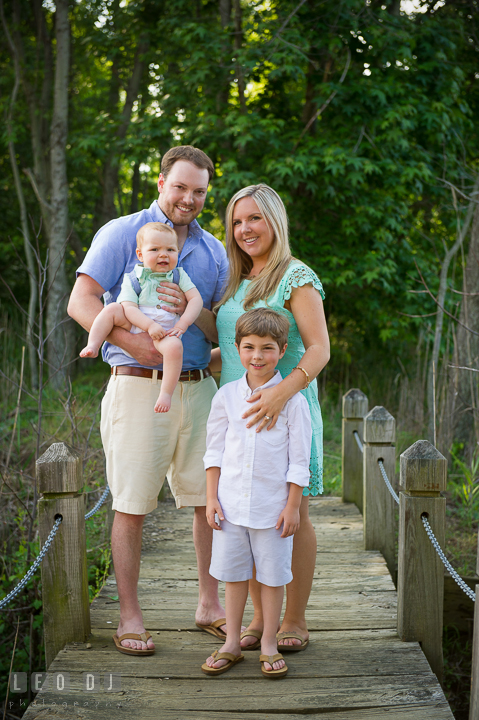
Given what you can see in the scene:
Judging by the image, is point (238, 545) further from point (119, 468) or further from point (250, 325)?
point (250, 325)

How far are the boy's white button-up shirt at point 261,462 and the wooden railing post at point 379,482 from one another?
1424mm

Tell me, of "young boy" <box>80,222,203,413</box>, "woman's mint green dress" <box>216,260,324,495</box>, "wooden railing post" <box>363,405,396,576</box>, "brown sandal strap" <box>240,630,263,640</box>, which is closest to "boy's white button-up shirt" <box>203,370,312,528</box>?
"woman's mint green dress" <box>216,260,324,495</box>

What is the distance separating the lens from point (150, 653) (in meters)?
2.58

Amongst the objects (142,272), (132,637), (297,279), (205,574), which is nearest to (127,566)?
(132,637)

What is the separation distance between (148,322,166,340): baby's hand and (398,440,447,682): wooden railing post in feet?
3.70

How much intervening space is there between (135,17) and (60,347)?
5.49 m

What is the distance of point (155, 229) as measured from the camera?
2527mm

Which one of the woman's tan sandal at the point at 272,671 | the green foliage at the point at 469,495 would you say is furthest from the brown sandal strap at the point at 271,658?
the green foliage at the point at 469,495

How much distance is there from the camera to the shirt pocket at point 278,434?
236 cm

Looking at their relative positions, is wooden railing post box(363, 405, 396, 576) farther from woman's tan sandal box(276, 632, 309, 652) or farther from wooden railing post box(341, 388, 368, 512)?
woman's tan sandal box(276, 632, 309, 652)

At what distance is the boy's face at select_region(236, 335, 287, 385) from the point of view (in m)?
2.31

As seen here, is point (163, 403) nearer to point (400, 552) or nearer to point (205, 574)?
point (205, 574)

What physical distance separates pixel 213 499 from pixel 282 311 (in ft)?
2.60

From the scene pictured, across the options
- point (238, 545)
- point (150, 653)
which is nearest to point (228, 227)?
point (238, 545)
